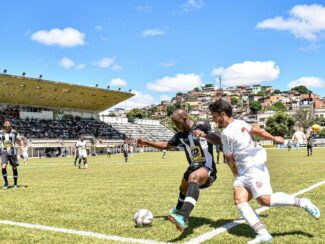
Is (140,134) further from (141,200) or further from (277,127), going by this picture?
(141,200)

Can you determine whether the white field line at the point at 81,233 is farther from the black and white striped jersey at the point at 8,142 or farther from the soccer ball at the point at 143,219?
the black and white striped jersey at the point at 8,142

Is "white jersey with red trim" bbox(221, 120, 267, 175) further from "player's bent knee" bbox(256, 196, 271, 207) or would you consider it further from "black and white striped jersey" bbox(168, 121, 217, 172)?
"black and white striped jersey" bbox(168, 121, 217, 172)

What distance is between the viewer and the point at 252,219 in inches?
209

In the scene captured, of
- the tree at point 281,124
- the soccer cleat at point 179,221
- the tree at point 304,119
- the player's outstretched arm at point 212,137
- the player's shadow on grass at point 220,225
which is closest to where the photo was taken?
the soccer cleat at point 179,221

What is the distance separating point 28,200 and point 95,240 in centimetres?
508

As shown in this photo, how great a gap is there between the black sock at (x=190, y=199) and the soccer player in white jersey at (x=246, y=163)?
0.60 meters

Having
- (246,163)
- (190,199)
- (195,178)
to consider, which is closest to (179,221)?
(190,199)

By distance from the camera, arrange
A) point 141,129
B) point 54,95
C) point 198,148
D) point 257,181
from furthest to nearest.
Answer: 1. point 141,129
2. point 54,95
3. point 198,148
4. point 257,181

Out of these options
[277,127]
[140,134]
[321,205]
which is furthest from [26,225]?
[277,127]

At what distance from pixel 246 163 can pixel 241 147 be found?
23cm

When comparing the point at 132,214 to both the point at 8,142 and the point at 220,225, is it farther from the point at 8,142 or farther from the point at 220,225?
the point at 8,142

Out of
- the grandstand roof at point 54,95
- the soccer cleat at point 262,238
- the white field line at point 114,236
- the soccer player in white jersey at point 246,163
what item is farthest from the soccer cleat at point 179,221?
the grandstand roof at point 54,95

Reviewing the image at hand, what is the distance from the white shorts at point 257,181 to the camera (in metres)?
5.47

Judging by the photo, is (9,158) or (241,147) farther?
(9,158)
